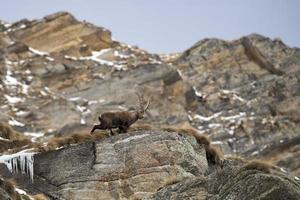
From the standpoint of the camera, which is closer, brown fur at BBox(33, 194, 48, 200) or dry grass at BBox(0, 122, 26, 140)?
brown fur at BBox(33, 194, 48, 200)

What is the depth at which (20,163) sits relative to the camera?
23.3m

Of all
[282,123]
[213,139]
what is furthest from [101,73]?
[282,123]

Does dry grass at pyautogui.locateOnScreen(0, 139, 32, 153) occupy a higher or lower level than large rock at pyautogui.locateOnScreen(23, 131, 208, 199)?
higher

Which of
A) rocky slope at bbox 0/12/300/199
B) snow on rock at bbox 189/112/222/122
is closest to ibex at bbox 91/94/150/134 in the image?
rocky slope at bbox 0/12/300/199

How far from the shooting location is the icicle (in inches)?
913

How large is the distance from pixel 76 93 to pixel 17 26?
19.0 meters

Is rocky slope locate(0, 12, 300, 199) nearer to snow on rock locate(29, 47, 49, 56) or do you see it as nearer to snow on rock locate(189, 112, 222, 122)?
snow on rock locate(189, 112, 222, 122)

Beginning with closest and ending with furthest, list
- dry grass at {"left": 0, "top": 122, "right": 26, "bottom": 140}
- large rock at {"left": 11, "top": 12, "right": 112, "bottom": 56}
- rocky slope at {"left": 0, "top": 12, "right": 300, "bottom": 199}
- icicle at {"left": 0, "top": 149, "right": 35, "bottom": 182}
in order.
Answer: icicle at {"left": 0, "top": 149, "right": 35, "bottom": 182} → dry grass at {"left": 0, "top": 122, "right": 26, "bottom": 140} → rocky slope at {"left": 0, "top": 12, "right": 300, "bottom": 199} → large rock at {"left": 11, "top": 12, "right": 112, "bottom": 56}

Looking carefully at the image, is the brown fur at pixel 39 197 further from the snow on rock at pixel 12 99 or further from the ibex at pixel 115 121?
the snow on rock at pixel 12 99

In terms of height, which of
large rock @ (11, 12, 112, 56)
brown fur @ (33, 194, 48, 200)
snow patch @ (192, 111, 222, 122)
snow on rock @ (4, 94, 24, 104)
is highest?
large rock @ (11, 12, 112, 56)

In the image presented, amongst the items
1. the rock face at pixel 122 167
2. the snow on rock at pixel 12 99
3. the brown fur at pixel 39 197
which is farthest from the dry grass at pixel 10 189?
the snow on rock at pixel 12 99

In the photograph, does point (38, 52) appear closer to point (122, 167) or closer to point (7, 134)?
point (7, 134)

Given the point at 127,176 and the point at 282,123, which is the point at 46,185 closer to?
the point at 127,176

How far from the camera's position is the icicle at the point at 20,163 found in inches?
913
